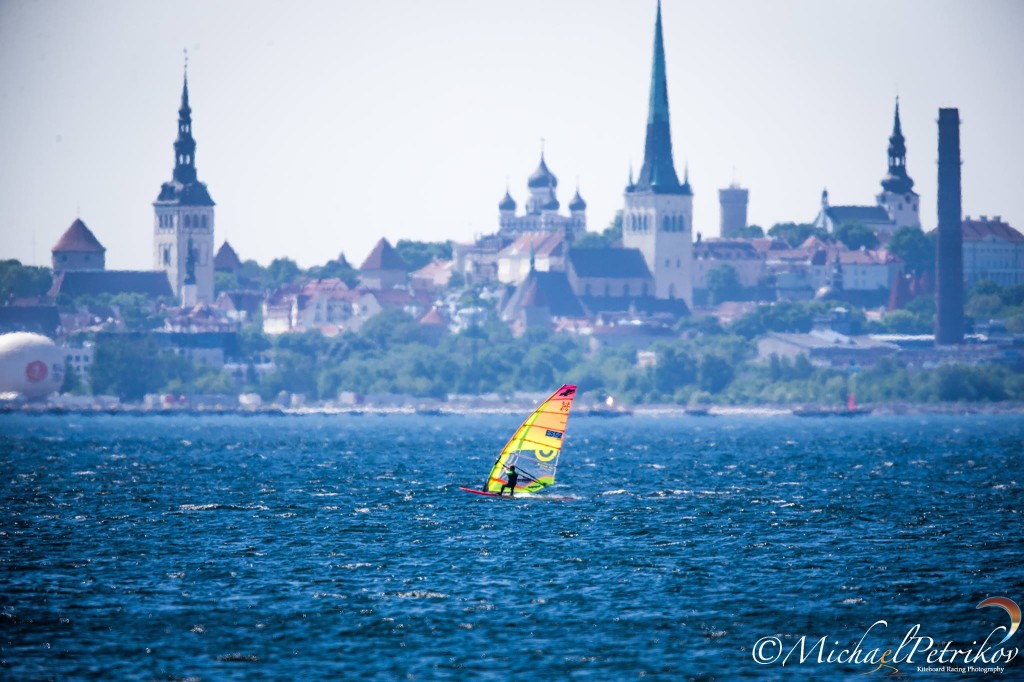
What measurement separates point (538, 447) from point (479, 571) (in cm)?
1521

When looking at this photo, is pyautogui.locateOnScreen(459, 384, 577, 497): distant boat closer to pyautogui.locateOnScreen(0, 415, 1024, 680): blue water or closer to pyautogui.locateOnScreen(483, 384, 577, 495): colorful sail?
pyautogui.locateOnScreen(483, 384, 577, 495): colorful sail

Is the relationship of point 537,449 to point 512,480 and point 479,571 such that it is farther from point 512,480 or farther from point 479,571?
point 479,571

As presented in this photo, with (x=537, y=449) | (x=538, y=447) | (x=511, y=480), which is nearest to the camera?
(x=538, y=447)

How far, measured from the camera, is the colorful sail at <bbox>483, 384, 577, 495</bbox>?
70.2 metres

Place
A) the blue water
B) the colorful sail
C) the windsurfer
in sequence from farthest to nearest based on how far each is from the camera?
the windsurfer
the colorful sail
the blue water

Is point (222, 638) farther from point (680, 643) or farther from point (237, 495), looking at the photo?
point (237, 495)

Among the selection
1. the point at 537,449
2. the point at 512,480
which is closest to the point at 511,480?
the point at 512,480

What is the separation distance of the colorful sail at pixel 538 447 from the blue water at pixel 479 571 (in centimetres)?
129

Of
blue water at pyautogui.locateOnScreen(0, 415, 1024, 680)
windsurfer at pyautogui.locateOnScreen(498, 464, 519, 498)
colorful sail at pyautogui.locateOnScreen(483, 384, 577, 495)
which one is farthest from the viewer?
windsurfer at pyautogui.locateOnScreen(498, 464, 519, 498)

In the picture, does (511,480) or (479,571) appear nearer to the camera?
(479,571)

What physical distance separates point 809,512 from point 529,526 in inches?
501

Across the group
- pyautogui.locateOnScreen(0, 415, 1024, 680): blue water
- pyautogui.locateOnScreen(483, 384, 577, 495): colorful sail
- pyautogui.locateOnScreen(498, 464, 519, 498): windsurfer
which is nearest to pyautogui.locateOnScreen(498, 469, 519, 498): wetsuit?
pyautogui.locateOnScreen(498, 464, 519, 498): windsurfer

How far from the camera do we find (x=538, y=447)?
2835 inches

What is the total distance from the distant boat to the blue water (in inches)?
48.2
